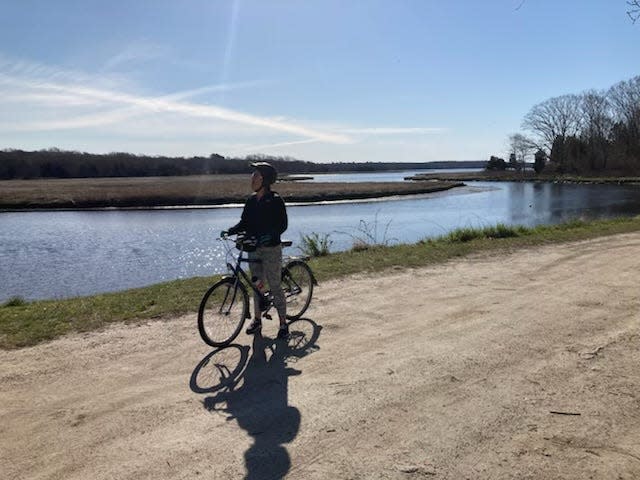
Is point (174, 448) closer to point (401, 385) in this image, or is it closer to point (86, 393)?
point (86, 393)

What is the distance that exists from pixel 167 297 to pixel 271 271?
273 cm

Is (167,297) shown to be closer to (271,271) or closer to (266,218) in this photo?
(271,271)

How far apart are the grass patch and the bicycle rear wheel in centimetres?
143

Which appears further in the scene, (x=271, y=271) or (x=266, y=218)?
(x=271, y=271)

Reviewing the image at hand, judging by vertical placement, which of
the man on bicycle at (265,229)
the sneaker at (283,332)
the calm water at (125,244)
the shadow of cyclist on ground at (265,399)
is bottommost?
the calm water at (125,244)

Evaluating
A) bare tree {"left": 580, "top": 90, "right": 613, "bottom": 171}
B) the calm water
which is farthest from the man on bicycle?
bare tree {"left": 580, "top": 90, "right": 613, "bottom": 171}

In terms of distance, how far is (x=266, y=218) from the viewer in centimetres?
552

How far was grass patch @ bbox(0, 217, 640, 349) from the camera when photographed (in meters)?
6.19

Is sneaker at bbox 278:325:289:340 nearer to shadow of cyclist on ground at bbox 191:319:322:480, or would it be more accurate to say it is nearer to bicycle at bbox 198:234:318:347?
shadow of cyclist on ground at bbox 191:319:322:480

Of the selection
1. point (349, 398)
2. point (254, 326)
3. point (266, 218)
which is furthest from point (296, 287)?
point (349, 398)

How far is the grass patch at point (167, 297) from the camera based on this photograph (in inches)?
244

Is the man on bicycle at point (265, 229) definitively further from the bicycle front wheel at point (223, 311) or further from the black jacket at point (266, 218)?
the bicycle front wheel at point (223, 311)

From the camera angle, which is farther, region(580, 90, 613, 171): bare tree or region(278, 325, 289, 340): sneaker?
region(580, 90, 613, 171): bare tree

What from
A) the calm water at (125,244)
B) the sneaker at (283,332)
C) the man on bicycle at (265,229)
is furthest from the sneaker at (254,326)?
the calm water at (125,244)
